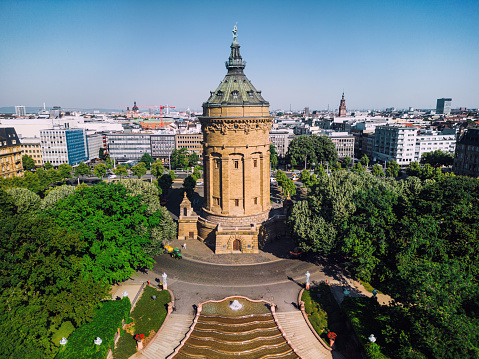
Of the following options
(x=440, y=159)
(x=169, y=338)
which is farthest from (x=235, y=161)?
(x=440, y=159)

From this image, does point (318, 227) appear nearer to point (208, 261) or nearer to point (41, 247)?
point (208, 261)

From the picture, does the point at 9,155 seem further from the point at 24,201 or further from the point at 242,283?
the point at 242,283

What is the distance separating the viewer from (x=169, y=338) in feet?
118

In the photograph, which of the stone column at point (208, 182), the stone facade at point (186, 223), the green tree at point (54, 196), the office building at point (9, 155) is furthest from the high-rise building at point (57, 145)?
the stone column at point (208, 182)

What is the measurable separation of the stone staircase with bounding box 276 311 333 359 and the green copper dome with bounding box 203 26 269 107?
110 feet

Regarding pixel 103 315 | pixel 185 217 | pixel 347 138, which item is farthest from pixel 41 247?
pixel 347 138

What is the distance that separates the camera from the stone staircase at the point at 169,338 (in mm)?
33928

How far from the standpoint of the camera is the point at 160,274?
49.5m

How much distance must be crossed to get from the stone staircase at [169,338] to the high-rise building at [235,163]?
17.4 metres

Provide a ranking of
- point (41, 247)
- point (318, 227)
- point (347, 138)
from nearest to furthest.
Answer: point (41, 247) < point (318, 227) < point (347, 138)

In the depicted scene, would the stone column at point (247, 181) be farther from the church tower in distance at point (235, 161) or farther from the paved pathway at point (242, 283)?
the paved pathway at point (242, 283)

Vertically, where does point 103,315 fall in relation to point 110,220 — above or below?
below

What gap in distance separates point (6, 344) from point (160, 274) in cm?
2475

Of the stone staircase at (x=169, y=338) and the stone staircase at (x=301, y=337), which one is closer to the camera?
the stone staircase at (x=169, y=338)
